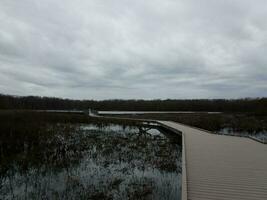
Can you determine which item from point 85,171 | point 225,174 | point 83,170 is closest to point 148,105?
point 83,170

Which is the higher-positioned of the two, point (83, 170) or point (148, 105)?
point (148, 105)

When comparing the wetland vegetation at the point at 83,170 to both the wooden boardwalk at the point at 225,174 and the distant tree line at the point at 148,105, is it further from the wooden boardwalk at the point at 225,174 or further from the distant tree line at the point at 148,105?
the distant tree line at the point at 148,105

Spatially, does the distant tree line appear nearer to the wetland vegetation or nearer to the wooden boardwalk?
the wetland vegetation

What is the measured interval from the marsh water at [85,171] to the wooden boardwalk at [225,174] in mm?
812

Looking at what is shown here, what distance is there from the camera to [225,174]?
587 centimetres

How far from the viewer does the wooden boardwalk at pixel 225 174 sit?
461 cm

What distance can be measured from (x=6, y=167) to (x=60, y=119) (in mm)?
20904

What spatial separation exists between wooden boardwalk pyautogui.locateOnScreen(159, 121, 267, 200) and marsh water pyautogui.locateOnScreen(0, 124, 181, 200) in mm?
812

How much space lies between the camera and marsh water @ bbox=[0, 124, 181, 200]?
622 cm

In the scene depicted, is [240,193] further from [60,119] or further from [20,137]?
[60,119]

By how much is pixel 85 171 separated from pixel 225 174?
14.5 feet

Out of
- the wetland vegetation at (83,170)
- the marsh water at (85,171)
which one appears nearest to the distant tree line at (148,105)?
the wetland vegetation at (83,170)

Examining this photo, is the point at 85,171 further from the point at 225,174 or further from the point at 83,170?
the point at 225,174

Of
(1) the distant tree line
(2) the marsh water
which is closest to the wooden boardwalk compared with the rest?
(2) the marsh water
